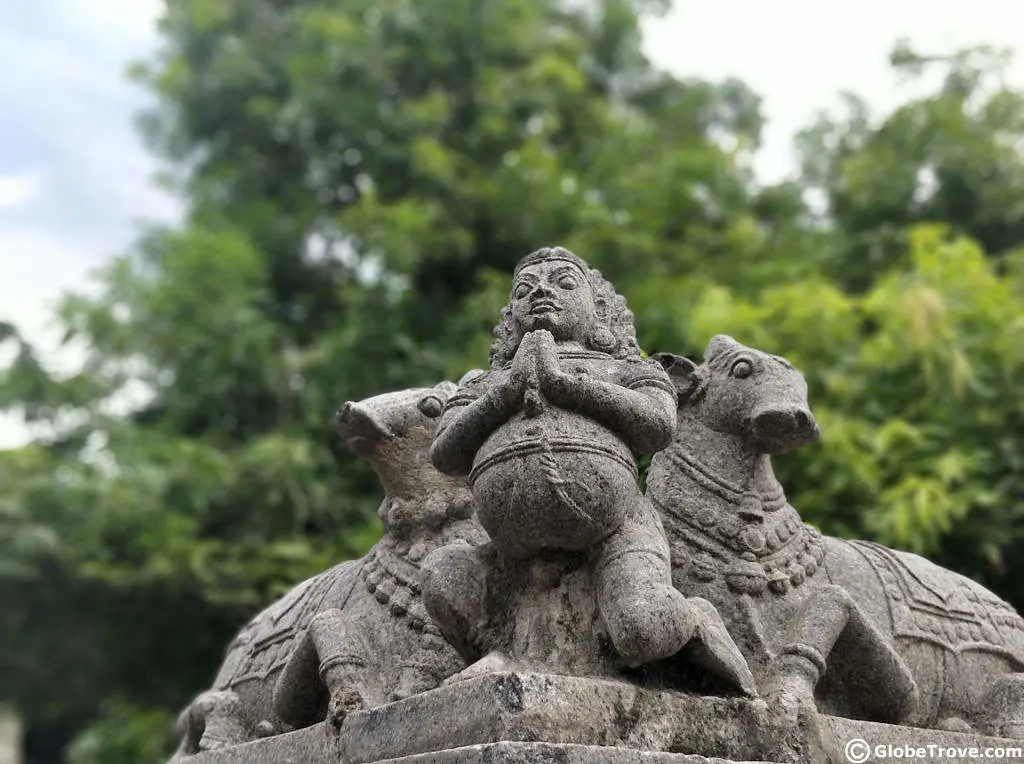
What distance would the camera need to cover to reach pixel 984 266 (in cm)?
1198

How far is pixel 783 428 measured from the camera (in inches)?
186

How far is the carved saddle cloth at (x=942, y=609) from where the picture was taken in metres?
4.76

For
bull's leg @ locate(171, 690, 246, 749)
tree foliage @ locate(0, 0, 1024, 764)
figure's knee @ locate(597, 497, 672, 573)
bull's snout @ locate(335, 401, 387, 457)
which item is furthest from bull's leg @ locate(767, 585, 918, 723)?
tree foliage @ locate(0, 0, 1024, 764)

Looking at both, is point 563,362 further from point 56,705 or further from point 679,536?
point 56,705

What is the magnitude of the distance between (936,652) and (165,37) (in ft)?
54.4

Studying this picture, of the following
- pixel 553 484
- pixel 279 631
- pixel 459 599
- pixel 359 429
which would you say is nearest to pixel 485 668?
pixel 459 599

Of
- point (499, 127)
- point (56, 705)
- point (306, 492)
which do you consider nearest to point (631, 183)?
point (499, 127)

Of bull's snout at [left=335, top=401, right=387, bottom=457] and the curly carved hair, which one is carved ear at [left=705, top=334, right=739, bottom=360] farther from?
bull's snout at [left=335, top=401, right=387, bottom=457]

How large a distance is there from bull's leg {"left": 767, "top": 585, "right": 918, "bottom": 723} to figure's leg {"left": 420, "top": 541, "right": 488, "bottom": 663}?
1039 mm

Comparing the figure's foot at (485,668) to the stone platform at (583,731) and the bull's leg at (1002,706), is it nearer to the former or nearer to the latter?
the stone platform at (583,731)

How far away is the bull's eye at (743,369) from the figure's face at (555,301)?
706 millimetres

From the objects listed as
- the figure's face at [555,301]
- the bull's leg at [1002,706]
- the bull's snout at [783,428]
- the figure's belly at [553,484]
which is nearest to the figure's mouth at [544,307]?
the figure's face at [555,301]

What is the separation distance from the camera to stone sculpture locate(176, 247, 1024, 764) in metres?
3.73

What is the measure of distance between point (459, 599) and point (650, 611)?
0.70 metres
